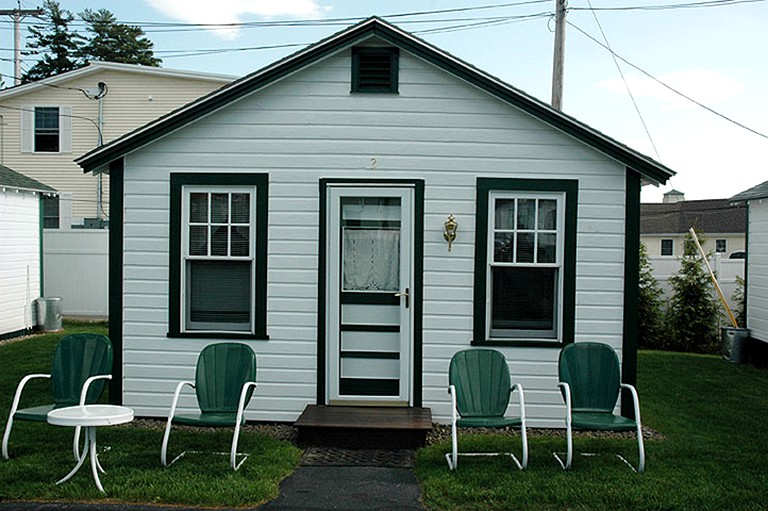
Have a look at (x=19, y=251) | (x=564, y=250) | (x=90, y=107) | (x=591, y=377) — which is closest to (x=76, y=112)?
(x=90, y=107)

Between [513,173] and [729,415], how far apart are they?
11.7 ft

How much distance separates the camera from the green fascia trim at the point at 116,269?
7.66 m

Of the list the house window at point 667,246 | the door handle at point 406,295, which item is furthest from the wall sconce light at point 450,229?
the house window at point 667,246

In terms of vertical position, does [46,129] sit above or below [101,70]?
below

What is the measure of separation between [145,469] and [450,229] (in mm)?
3469

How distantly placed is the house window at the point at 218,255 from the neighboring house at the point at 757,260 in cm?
795

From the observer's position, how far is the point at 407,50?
747cm

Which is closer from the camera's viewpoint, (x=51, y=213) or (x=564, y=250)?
(x=564, y=250)

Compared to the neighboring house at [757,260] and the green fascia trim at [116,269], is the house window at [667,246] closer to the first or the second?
the neighboring house at [757,260]

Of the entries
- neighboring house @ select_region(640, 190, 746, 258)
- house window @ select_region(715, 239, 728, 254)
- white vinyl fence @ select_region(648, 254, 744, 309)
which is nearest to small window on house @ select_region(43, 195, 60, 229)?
white vinyl fence @ select_region(648, 254, 744, 309)

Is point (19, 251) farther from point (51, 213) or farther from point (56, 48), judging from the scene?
point (56, 48)

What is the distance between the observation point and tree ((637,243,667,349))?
47.9ft

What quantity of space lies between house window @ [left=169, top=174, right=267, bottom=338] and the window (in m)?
13.7

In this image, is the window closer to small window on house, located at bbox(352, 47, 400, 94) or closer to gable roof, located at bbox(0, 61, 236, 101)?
gable roof, located at bbox(0, 61, 236, 101)
